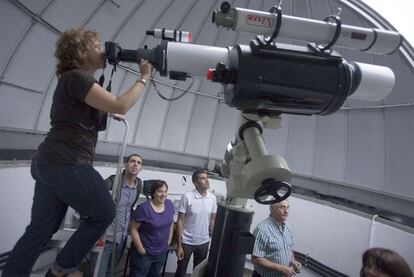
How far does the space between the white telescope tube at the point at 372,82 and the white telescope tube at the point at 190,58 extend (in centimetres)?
55

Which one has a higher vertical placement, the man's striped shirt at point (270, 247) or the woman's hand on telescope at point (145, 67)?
the woman's hand on telescope at point (145, 67)

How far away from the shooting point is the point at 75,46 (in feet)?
5.01

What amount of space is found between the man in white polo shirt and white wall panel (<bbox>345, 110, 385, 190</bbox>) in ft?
9.06

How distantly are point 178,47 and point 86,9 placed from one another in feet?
11.5

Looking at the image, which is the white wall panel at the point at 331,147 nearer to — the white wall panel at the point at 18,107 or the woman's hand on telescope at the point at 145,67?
the white wall panel at the point at 18,107

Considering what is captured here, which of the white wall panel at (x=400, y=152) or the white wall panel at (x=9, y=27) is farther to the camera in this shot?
the white wall panel at (x=400, y=152)

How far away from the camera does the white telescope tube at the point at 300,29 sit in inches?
42.7

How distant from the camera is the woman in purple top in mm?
3600

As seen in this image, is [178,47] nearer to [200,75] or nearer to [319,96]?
[200,75]

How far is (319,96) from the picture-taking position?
108cm

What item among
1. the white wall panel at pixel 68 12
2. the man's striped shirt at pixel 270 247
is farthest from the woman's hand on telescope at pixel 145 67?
the white wall panel at pixel 68 12

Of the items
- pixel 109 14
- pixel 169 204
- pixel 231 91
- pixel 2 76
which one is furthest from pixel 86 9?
pixel 231 91

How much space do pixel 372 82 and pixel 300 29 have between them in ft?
1.36

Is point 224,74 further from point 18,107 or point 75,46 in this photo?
point 18,107
